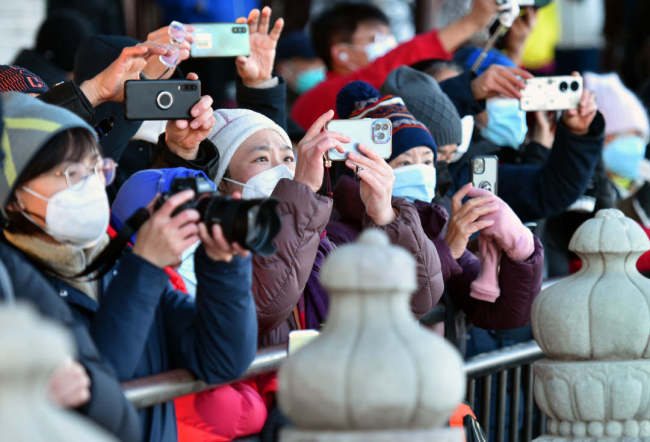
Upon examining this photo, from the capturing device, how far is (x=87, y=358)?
2.64 m

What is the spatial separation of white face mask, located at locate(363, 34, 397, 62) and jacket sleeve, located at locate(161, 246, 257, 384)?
4469 mm

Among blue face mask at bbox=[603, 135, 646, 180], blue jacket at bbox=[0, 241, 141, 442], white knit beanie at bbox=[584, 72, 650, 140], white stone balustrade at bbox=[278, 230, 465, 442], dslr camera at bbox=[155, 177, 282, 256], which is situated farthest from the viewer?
white knit beanie at bbox=[584, 72, 650, 140]

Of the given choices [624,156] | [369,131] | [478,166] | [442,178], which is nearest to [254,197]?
[369,131]

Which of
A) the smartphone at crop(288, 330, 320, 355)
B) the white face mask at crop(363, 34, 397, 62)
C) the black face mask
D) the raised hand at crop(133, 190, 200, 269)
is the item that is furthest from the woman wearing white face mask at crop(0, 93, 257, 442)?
the white face mask at crop(363, 34, 397, 62)

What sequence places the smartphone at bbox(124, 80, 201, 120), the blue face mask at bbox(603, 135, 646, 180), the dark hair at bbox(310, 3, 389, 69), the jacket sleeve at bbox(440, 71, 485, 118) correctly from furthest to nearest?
the dark hair at bbox(310, 3, 389, 69)
the blue face mask at bbox(603, 135, 646, 180)
the jacket sleeve at bbox(440, 71, 485, 118)
the smartphone at bbox(124, 80, 201, 120)

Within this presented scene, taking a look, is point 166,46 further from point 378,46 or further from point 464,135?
point 378,46

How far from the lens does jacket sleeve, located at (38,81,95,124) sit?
11.7 feet

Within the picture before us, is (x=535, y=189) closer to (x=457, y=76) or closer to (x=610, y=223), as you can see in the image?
(x=457, y=76)

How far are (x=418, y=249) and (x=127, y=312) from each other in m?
1.31

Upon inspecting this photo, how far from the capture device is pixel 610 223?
143 inches

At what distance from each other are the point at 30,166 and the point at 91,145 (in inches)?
6.3

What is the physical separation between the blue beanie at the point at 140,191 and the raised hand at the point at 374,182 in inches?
19.5

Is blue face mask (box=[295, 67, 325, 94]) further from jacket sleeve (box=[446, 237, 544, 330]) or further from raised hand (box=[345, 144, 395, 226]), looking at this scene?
raised hand (box=[345, 144, 395, 226])

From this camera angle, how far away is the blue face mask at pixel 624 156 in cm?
666
